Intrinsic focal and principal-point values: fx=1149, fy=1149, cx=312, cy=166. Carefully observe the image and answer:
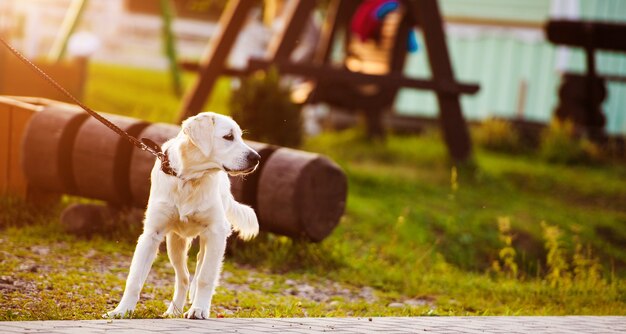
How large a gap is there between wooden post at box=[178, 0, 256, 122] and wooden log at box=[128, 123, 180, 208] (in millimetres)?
4940

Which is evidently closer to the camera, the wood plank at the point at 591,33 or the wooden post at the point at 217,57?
the wooden post at the point at 217,57

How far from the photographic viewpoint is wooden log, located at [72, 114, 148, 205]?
8.88 metres

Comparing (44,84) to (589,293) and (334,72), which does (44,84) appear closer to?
(334,72)

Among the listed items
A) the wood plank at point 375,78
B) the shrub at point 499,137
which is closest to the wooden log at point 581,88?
the shrub at point 499,137

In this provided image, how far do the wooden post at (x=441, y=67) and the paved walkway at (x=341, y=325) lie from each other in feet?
22.4

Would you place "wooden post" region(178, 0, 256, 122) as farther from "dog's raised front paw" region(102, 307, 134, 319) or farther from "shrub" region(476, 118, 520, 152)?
"dog's raised front paw" region(102, 307, 134, 319)

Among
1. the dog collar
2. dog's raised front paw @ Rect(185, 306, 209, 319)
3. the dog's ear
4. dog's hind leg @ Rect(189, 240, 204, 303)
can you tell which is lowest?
dog's raised front paw @ Rect(185, 306, 209, 319)

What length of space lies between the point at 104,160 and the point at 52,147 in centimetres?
53

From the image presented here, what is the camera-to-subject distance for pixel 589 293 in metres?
8.80

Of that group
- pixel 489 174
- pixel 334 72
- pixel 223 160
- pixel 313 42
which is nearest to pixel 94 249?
pixel 223 160

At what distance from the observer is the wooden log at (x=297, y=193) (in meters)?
8.42

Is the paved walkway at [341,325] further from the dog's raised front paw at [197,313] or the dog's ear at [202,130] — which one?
the dog's ear at [202,130]

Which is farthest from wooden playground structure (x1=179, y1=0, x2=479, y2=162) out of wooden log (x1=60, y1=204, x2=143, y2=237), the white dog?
the white dog

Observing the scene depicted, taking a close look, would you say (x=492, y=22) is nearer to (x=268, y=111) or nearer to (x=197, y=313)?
(x=268, y=111)
